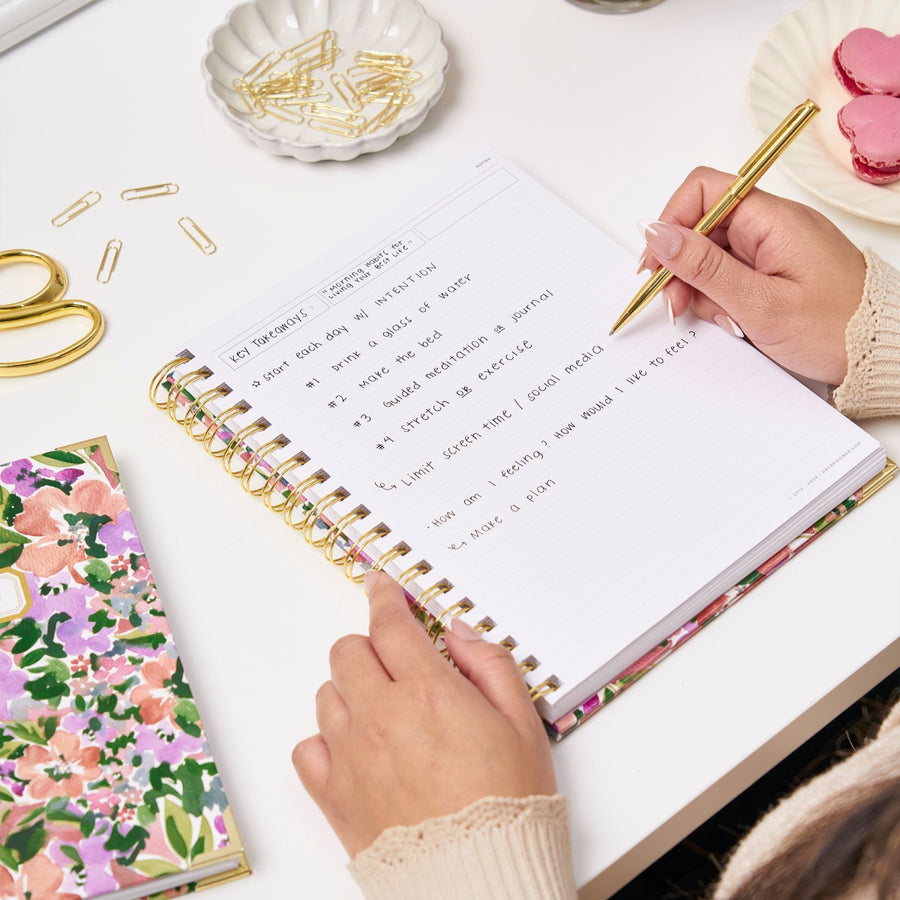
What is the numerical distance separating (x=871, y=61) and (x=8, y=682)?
77cm

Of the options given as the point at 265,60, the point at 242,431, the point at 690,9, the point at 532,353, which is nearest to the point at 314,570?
the point at 242,431

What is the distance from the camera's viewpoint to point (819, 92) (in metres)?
0.87

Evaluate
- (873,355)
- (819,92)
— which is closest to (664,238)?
(873,355)

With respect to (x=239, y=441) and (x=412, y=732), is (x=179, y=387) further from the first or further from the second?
(x=412, y=732)

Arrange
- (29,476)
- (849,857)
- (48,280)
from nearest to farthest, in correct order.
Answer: (849,857) → (29,476) → (48,280)

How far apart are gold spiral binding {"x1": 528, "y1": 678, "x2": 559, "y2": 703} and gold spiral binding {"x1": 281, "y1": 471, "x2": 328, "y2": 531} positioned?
0.19m

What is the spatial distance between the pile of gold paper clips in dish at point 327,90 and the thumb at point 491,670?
0.45 m

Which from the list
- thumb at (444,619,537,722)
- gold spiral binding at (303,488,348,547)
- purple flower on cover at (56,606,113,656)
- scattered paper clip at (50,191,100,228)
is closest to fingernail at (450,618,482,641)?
thumb at (444,619,537,722)

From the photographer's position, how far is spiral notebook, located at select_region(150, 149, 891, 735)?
643 mm

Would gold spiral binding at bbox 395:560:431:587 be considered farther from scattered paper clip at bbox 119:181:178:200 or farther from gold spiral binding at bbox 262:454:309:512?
scattered paper clip at bbox 119:181:178:200

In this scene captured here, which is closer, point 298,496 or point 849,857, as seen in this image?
point 849,857

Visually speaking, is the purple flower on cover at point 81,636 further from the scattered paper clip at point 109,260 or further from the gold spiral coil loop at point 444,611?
the scattered paper clip at point 109,260

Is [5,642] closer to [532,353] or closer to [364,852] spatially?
[364,852]

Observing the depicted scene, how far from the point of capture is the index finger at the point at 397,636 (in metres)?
0.62
